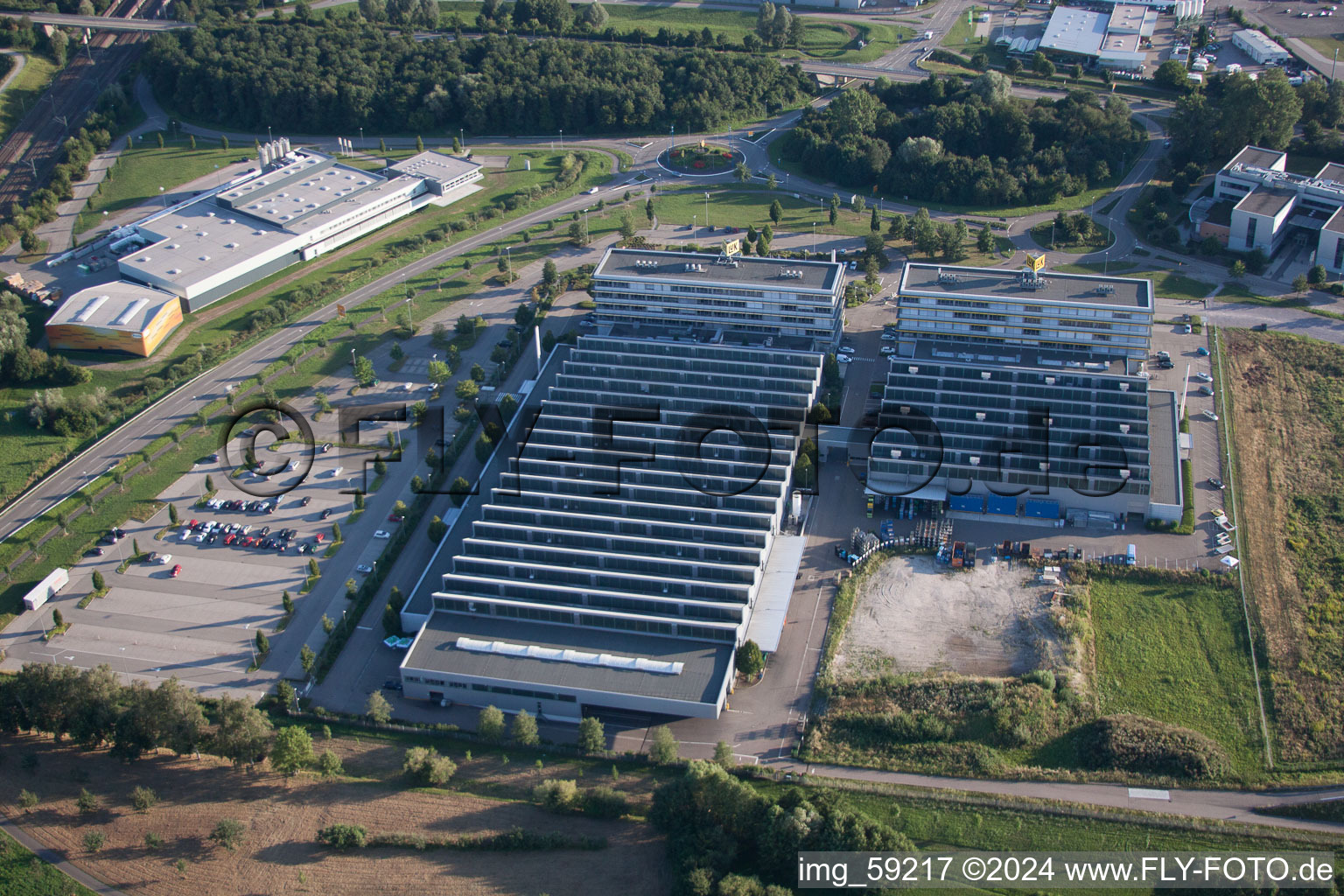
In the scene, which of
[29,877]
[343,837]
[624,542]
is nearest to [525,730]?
[343,837]

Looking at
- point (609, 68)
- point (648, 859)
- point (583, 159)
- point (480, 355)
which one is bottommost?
point (648, 859)

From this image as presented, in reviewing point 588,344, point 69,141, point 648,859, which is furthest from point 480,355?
point 69,141

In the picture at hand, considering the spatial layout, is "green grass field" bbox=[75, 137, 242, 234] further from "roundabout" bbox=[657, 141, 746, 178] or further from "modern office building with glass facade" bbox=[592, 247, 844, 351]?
"modern office building with glass facade" bbox=[592, 247, 844, 351]

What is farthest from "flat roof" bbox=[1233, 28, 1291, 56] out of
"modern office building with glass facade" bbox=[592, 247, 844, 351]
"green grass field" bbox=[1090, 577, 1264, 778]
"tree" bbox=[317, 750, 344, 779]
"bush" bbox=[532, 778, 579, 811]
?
"tree" bbox=[317, 750, 344, 779]

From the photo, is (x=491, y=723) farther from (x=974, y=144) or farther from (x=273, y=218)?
(x=974, y=144)

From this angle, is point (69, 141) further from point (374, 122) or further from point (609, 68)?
point (609, 68)

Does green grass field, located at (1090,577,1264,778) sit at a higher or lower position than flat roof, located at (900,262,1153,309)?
lower
